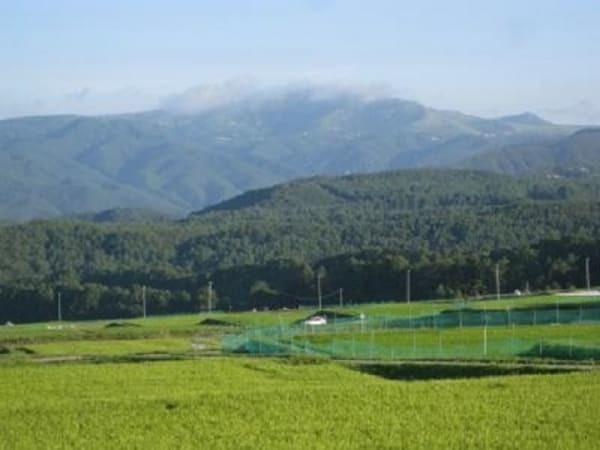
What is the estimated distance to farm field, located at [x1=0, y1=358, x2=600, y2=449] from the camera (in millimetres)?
22312

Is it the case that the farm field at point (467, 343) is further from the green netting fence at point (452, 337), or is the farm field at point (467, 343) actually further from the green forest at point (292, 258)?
the green forest at point (292, 258)

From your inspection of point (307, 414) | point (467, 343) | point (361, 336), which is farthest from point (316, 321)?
point (307, 414)

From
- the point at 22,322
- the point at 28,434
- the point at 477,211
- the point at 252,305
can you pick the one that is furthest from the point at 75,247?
the point at 28,434

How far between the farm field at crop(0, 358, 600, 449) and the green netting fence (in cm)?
928

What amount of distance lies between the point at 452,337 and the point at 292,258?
6663cm

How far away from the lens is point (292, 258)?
119625 mm

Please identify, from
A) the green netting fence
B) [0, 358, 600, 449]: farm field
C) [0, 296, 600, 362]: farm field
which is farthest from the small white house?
[0, 358, 600, 449]: farm field

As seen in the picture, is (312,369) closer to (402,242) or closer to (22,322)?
(22,322)

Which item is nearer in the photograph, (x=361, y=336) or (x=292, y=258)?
(x=361, y=336)

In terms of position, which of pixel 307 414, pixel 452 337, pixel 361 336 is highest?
pixel 452 337

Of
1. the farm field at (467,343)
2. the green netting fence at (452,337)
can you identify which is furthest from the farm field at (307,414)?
the green netting fence at (452,337)

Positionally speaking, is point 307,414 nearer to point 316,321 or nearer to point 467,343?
point 467,343

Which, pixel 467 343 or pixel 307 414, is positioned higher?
pixel 467 343

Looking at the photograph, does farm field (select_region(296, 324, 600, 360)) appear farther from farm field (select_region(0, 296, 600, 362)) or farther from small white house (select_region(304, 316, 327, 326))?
small white house (select_region(304, 316, 327, 326))
